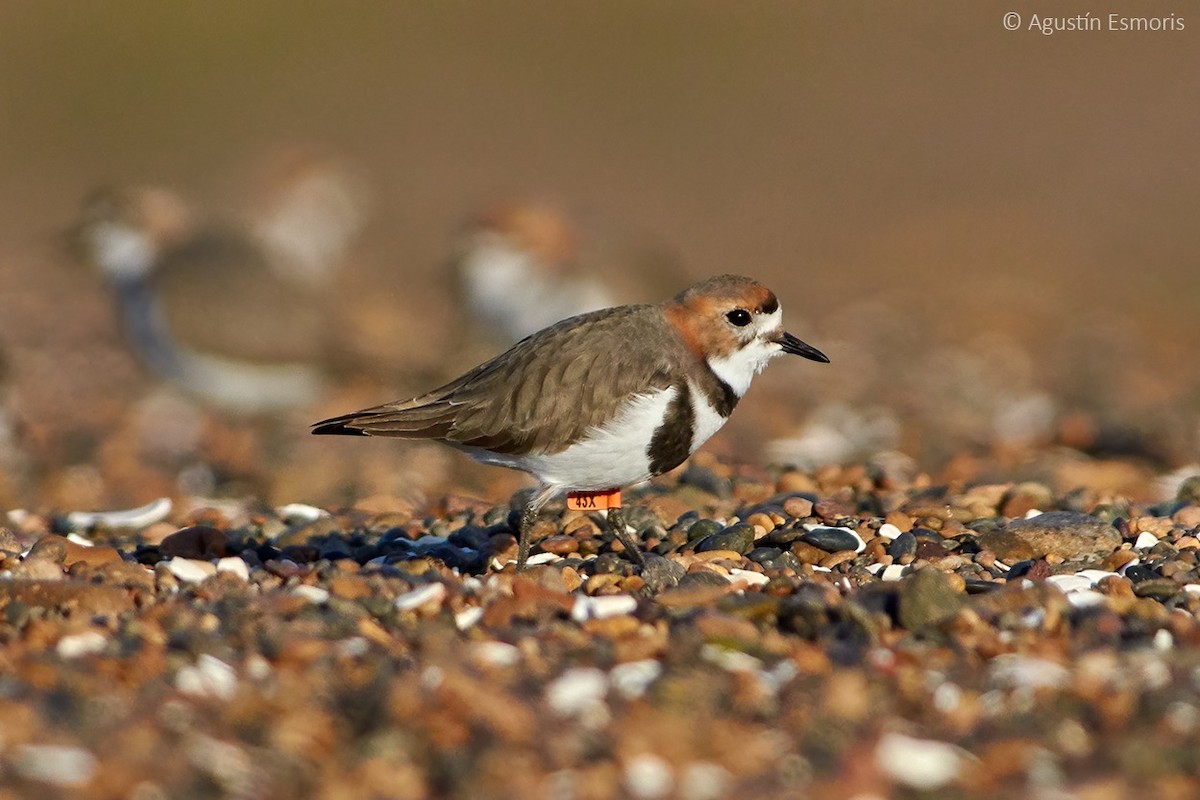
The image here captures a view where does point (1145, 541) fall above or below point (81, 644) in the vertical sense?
above

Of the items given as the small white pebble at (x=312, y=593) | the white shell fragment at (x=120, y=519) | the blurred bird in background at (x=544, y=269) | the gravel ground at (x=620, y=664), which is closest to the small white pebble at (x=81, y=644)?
the gravel ground at (x=620, y=664)

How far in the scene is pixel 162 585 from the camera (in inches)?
249

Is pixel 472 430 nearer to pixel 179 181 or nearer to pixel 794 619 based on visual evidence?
pixel 794 619

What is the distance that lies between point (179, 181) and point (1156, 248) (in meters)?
13.2

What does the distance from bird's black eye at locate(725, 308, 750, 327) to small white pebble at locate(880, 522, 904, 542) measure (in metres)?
1.14

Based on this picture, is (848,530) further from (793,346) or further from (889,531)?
(793,346)

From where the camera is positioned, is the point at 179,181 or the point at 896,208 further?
the point at 896,208

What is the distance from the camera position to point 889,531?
732cm

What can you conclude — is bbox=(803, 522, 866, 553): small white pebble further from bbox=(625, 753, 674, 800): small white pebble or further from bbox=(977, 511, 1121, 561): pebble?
bbox=(625, 753, 674, 800): small white pebble

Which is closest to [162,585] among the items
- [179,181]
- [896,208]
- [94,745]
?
[94,745]

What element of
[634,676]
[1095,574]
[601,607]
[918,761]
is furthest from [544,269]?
[918,761]

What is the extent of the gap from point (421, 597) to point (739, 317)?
A: 79.9 inches

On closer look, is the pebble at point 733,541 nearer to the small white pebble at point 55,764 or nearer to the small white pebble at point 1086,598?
the small white pebble at point 1086,598

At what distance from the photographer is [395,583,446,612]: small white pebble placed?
Answer: 229 inches
